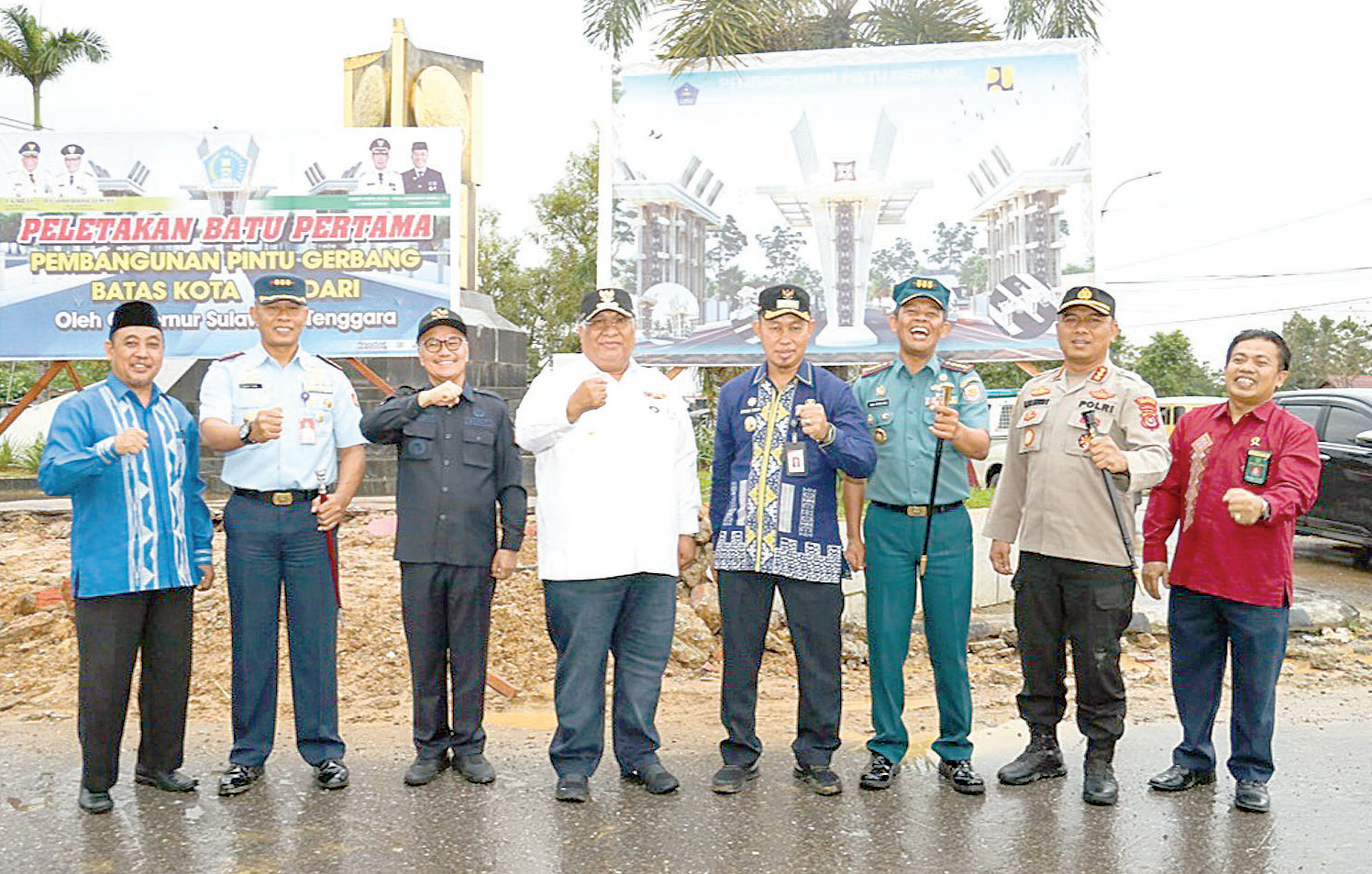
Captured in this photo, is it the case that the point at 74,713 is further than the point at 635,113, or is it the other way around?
the point at 635,113

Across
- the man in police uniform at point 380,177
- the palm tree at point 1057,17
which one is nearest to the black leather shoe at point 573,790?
the man in police uniform at point 380,177

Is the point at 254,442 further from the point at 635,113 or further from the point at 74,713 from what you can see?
the point at 635,113

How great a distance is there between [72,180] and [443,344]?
6.33m

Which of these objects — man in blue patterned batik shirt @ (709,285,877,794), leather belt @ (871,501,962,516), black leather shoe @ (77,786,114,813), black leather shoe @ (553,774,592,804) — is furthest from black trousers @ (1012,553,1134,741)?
black leather shoe @ (77,786,114,813)

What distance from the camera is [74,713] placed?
5.46 metres

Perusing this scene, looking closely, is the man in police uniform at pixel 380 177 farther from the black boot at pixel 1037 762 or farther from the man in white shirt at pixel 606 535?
the black boot at pixel 1037 762

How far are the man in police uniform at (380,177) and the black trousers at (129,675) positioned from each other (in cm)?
503

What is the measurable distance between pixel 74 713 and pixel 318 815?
2.17 m

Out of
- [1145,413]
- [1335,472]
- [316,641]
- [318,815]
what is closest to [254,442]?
[316,641]

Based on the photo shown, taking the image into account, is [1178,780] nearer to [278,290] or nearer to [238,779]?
[238,779]

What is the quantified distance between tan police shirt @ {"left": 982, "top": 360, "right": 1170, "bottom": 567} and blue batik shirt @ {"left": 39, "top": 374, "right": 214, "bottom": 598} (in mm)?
3221

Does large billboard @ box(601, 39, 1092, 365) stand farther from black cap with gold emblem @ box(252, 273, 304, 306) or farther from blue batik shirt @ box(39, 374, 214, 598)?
blue batik shirt @ box(39, 374, 214, 598)

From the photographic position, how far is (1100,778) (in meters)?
4.22

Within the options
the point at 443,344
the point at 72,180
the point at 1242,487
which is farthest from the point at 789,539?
the point at 72,180
